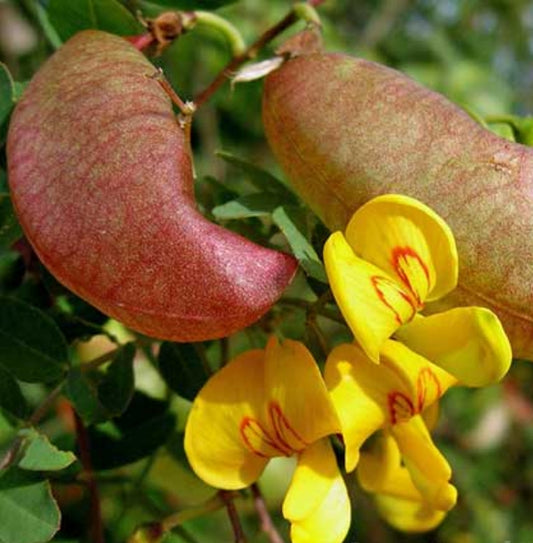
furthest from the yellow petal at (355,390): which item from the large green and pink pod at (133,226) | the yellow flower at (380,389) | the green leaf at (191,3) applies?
the green leaf at (191,3)

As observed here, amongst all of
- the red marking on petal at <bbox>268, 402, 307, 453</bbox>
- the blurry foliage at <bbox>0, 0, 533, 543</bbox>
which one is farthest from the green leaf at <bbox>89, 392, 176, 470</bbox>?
the red marking on petal at <bbox>268, 402, 307, 453</bbox>

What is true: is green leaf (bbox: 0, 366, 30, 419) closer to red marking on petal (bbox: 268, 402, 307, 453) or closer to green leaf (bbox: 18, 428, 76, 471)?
green leaf (bbox: 18, 428, 76, 471)

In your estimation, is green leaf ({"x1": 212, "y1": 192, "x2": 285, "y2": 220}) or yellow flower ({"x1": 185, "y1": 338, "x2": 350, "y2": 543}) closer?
yellow flower ({"x1": 185, "y1": 338, "x2": 350, "y2": 543})

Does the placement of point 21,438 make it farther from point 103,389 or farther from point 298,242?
point 298,242

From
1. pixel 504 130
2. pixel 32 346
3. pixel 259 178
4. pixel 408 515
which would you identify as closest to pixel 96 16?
pixel 259 178

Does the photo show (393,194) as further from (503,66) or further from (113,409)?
(503,66)

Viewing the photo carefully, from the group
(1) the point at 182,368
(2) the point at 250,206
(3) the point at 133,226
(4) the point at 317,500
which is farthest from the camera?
(1) the point at 182,368

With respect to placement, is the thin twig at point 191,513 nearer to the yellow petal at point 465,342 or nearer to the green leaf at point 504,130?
the yellow petal at point 465,342
